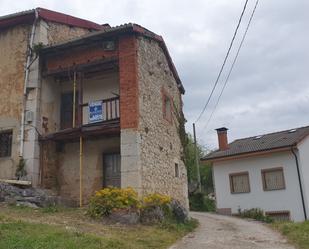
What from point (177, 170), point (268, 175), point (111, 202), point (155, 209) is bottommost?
point (155, 209)

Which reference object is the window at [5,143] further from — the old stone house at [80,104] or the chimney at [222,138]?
the chimney at [222,138]

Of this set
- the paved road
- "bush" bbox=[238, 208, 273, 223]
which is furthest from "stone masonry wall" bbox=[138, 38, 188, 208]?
"bush" bbox=[238, 208, 273, 223]

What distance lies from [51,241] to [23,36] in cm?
1073

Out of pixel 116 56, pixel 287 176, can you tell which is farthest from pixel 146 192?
pixel 287 176

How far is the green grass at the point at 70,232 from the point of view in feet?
29.9

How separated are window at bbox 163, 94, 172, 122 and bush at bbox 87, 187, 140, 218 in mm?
5105

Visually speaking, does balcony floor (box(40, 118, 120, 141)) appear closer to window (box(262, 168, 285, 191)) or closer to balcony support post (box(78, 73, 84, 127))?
balcony support post (box(78, 73, 84, 127))

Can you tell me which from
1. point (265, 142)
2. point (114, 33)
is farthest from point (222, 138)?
point (114, 33)

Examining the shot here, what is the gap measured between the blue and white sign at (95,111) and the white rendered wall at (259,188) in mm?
11294

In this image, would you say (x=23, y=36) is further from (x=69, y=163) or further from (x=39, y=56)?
(x=69, y=163)

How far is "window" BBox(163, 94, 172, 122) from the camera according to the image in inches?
694

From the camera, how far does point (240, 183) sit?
24.7 metres

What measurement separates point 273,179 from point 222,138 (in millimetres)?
5284

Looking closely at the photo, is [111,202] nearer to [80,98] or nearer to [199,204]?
[80,98]
